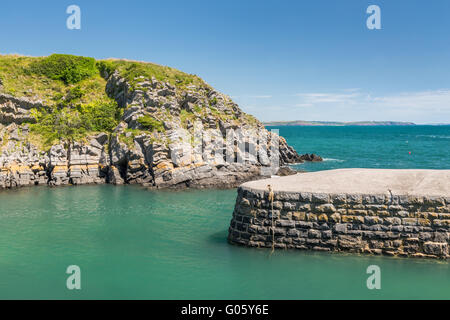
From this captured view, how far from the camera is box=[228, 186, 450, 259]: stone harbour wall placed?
13664 mm

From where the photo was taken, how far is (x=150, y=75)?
40.9m

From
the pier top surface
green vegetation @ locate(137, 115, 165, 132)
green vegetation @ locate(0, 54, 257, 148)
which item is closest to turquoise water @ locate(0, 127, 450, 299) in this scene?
the pier top surface

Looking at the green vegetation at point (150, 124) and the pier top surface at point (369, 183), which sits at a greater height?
the green vegetation at point (150, 124)

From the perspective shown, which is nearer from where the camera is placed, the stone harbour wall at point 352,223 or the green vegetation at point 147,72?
the stone harbour wall at point 352,223

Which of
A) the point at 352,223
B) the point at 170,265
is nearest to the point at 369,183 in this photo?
the point at 352,223

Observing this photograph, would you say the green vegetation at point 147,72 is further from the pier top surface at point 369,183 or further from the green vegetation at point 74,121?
the pier top surface at point 369,183

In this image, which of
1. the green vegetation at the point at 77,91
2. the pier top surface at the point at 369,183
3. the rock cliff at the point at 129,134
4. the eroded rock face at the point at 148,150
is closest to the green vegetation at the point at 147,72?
the green vegetation at the point at 77,91

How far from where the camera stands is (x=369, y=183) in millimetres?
14812

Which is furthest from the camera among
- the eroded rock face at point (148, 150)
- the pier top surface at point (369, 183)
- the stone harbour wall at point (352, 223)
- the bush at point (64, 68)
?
the bush at point (64, 68)

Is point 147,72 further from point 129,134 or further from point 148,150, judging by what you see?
point 148,150

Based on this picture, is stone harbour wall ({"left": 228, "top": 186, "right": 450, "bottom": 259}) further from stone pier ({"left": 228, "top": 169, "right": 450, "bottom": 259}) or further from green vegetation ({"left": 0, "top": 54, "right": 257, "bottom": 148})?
green vegetation ({"left": 0, "top": 54, "right": 257, "bottom": 148})

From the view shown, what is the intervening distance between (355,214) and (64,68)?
132 ft

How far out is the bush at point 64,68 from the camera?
42719 millimetres
